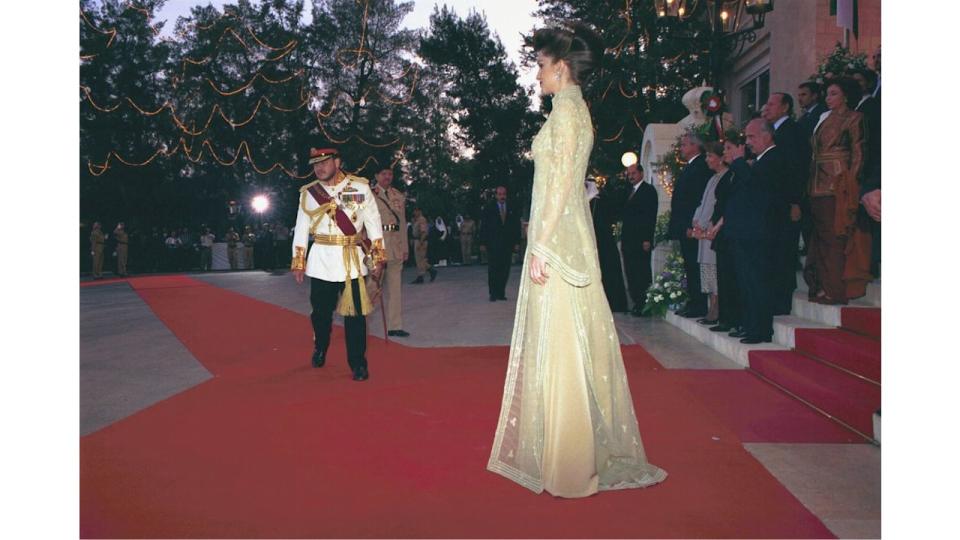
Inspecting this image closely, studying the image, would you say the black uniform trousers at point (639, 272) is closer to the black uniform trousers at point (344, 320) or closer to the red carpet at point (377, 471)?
the red carpet at point (377, 471)

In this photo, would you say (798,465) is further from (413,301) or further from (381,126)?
(381,126)

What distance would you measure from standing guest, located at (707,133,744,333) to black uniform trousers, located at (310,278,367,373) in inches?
132

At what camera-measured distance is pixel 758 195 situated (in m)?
6.60

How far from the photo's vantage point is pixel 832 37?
14305mm

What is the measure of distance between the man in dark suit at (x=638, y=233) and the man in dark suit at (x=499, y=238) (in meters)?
2.56

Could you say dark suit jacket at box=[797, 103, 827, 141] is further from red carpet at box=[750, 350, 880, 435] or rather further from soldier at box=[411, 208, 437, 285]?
soldier at box=[411, 208, 437, 285]

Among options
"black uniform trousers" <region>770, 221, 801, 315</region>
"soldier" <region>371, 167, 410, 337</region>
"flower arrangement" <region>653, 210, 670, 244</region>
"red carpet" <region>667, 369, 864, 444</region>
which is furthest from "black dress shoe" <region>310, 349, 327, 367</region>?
"flower arrangement" <region>653, 210, 670, 244</region>

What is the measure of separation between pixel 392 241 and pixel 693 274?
3.56 m

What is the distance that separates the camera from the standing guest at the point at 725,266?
7258mm

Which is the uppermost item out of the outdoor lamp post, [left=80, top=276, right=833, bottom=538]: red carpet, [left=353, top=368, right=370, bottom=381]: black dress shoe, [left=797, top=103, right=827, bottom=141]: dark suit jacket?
the outdoor lamp post

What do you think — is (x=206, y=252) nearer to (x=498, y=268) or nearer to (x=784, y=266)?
(x=498, y=268)

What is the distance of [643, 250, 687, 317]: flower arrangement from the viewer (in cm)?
955

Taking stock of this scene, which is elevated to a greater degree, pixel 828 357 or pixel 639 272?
pixel 639 272

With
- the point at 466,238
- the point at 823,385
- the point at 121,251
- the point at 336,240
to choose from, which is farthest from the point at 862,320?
the point at 121,251
